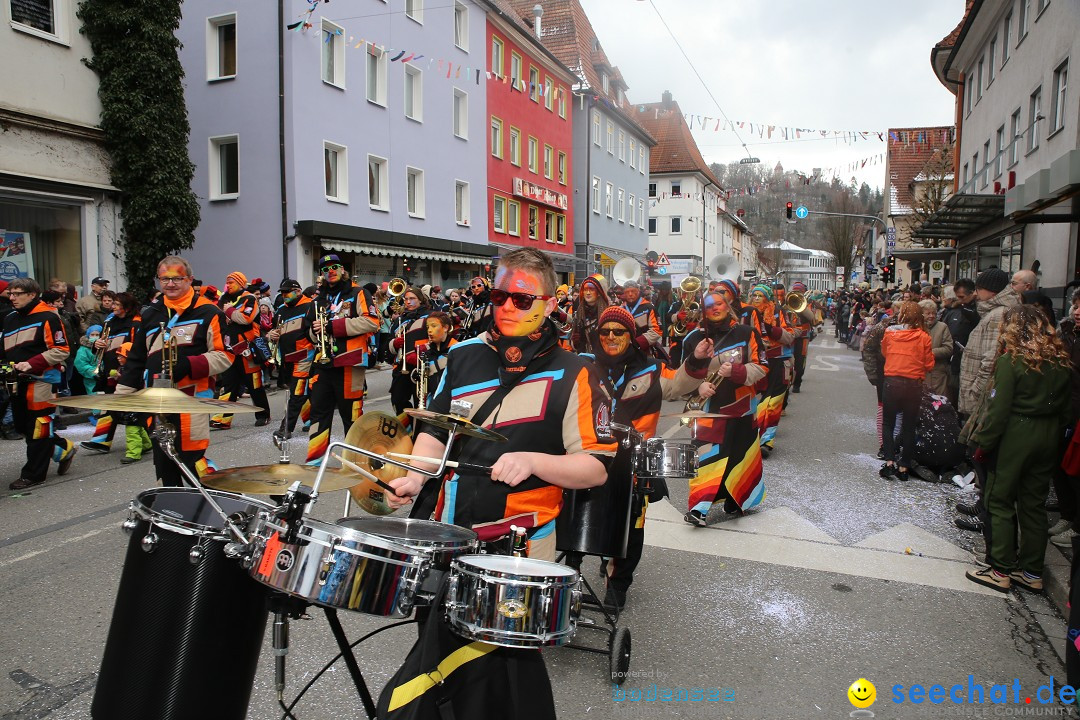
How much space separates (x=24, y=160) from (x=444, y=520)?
14571 millimetres

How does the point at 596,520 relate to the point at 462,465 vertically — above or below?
below

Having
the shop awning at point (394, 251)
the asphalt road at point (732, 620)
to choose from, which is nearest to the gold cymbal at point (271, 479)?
the asphalt road at point (732, 620)

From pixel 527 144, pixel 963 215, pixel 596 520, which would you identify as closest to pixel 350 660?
pixel 596 520

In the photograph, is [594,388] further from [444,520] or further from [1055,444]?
[1055,444]

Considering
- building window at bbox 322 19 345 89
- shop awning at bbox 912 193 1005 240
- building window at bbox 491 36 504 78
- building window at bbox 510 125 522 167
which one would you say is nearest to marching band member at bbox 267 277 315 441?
building window at bbox 322 19 345 89

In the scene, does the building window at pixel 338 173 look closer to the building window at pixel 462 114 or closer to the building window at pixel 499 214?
the building window at pixel 462 114

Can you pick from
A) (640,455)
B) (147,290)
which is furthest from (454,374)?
(147,290)

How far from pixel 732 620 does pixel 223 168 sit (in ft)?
66.4

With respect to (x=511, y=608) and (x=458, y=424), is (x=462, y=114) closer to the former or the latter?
Result: (x=458, y=424)

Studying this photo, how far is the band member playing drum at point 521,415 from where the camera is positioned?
8.72 ft

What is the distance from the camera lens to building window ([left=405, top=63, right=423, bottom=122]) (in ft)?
79.3

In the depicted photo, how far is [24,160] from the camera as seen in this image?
13.5 meters

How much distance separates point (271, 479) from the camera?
2.78m

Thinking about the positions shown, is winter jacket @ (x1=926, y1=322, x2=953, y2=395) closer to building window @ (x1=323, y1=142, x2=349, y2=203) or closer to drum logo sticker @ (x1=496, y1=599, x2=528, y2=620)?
drum logo sticker @ (x1=496, y1=599, x2=528, y2=620)
